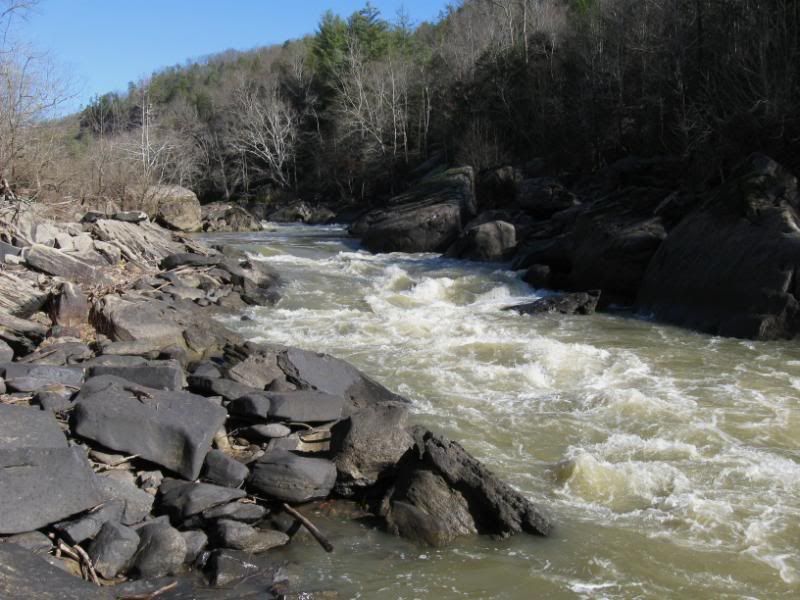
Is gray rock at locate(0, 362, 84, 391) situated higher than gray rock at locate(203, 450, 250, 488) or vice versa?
gray rock at locate(0, 362, 84, 391)

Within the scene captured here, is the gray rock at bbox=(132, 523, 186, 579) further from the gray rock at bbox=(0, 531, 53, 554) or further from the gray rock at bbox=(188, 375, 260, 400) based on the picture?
the gray rock at bbox=(188, 375, 260, 400)

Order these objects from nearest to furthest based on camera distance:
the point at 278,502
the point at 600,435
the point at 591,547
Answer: the point at 591,547 < the point at 278,502 < the point at 600,435

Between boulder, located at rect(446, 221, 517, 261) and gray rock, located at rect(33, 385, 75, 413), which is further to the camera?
boulder, located at rect(446, 221, 517, 261)

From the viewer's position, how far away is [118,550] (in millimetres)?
4684

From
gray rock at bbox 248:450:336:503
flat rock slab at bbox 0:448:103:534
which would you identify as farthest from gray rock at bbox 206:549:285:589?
flat rock slab at bbox 0:448:103:534

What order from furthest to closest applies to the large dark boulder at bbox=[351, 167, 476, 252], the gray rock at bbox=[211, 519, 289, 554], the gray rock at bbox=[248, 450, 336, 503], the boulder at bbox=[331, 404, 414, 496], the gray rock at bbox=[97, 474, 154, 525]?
the large dark boulder at bbox=[351, 167, 476, 252] → the boulder at bbox=[331, 404, 414, 496] → the gray rock at bbox=[248, 450, 336, 503] → the gray rock at bbox=[97, 474, 154, 525] → the gray rock at bbox=[211, 519, 289, 554]

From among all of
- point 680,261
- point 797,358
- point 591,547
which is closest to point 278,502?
point 591,547

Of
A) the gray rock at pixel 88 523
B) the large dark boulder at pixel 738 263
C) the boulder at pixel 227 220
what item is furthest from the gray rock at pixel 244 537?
the boulder at pixel 227 220

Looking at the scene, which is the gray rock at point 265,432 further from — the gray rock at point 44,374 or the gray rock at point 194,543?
the gray rock at point 44,374

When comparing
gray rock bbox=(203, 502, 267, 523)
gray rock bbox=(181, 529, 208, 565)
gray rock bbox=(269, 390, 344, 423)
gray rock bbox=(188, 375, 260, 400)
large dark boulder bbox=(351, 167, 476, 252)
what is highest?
large dark boulder bbox=(351, 167, 476, 252)

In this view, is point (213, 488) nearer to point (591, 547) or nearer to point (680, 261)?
point (591, 547)

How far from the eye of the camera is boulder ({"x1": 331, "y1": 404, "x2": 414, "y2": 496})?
5.92 m

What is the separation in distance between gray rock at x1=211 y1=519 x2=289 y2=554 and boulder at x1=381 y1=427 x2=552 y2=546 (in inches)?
33.7

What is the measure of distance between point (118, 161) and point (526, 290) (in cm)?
1337
